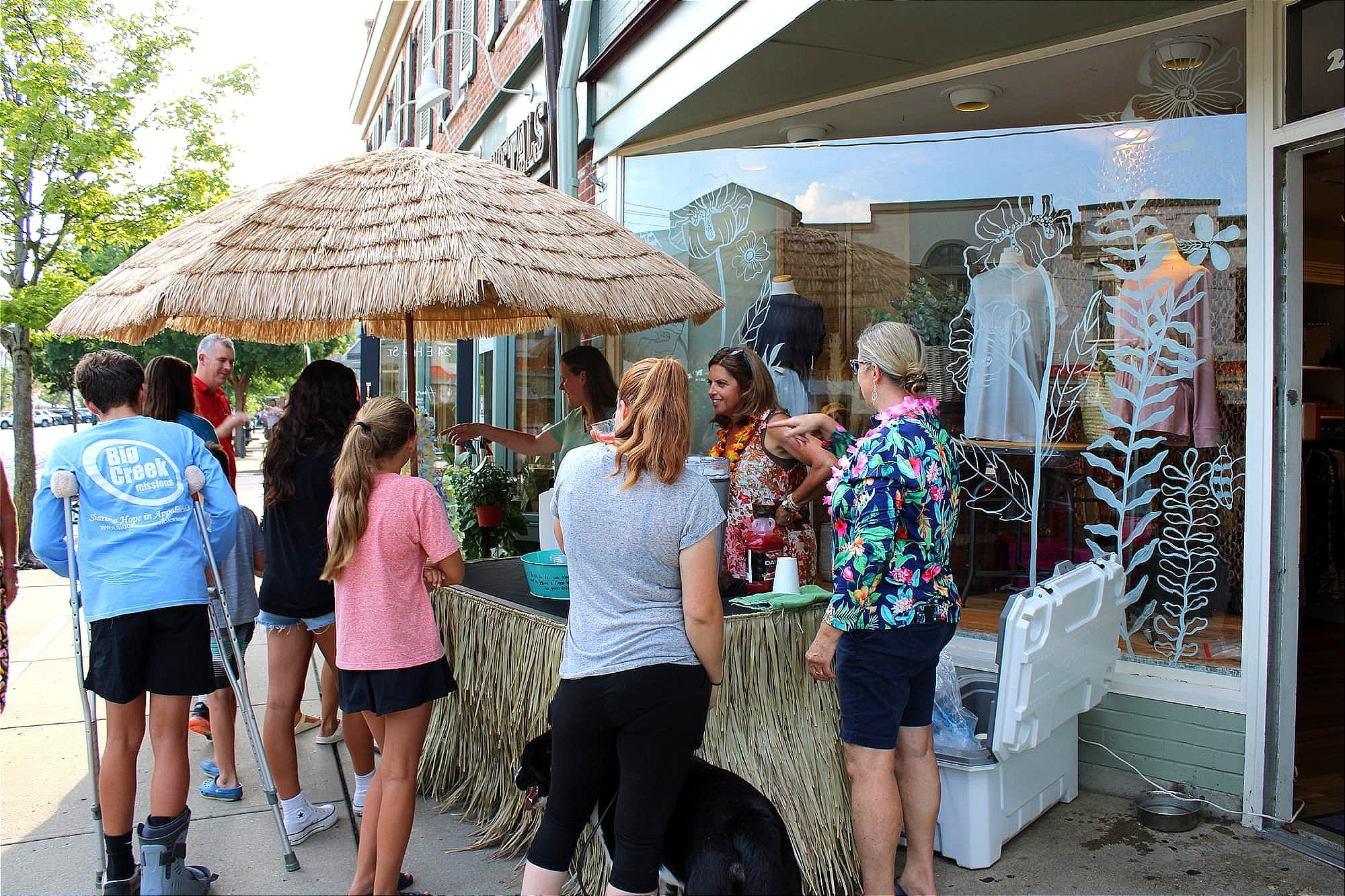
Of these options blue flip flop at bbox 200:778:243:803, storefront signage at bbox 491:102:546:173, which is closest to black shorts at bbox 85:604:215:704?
blue flip flop at bbox 200:778:243:803

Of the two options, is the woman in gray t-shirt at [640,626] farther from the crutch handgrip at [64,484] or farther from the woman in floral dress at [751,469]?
the crutch handgrip at [64,484]

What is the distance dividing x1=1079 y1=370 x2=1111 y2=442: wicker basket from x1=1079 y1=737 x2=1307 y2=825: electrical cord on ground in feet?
4.42

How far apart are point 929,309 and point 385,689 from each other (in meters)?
3.40

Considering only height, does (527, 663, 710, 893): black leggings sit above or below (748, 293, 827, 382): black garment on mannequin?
below

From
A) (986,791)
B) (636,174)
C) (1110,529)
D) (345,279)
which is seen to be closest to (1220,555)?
(1110,529)

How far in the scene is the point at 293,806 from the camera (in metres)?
3.83

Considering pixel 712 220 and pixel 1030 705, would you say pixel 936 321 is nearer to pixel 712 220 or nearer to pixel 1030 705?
pixel 712 220

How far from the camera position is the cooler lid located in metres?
3.30

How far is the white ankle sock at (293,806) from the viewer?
3.82 metres

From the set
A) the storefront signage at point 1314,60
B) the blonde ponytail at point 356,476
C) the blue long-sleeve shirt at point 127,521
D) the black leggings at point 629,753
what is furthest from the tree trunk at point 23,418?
the storefront signage at point 1314,60

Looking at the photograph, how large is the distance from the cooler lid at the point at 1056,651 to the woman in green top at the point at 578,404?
89.1 inches

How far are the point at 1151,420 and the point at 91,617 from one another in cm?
418

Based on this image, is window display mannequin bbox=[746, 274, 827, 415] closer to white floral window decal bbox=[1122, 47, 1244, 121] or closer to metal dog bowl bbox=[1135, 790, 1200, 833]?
white floral window decal bbox=[1122, 47, 1244, 121]

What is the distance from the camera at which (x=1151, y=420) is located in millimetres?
4270
